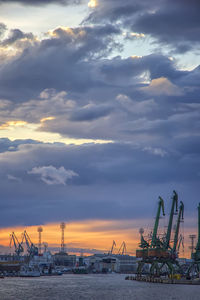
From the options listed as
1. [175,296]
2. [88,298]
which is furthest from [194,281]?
[88,298]

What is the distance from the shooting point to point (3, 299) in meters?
144

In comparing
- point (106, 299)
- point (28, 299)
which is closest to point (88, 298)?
point (106, 299)

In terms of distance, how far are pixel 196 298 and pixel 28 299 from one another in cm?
4444

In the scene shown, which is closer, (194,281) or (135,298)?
(135,298)

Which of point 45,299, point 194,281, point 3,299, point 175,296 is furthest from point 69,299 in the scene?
point 194,281

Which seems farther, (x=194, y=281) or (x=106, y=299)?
(x=194, y=281)

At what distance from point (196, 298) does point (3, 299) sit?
50.8 m

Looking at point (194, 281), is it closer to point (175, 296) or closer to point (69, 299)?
point (175, 296)

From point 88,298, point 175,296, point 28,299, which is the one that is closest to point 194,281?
point 175,296

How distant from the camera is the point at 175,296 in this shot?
15275 centimetres

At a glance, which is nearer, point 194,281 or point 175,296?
point 175,296

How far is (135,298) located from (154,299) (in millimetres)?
5971

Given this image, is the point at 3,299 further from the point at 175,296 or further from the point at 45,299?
the point at 175,296

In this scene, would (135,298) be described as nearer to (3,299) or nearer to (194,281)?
(3,299)
